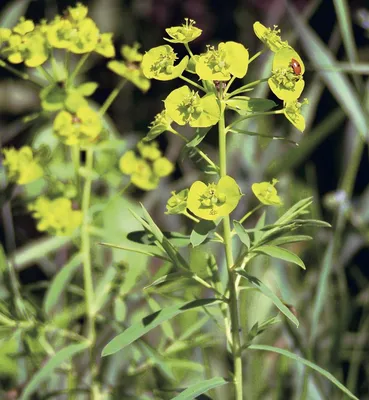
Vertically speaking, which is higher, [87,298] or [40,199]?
[40,199]

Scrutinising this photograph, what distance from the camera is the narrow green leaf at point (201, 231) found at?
2.53 ft

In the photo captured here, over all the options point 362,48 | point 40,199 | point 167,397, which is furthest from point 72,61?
point 167,397

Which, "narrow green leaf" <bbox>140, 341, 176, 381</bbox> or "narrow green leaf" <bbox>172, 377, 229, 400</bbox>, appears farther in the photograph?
"narrow green leaf" <bbox>140, 341, 176, 381</bbox>

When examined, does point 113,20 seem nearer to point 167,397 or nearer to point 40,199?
point 40,199

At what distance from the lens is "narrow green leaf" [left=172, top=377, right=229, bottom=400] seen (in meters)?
0.78

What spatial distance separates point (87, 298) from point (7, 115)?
1.66 meters

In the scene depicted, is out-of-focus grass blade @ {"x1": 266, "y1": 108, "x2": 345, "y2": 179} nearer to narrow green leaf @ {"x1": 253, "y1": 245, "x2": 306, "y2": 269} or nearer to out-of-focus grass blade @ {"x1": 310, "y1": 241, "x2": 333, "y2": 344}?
out-of-focus grass blade @ {"x1": 310, "y1": 241, "x2": 333, "y2": 344}

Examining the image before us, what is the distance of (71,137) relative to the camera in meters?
1.02

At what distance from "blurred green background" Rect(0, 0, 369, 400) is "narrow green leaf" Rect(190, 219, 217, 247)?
0.28 ft

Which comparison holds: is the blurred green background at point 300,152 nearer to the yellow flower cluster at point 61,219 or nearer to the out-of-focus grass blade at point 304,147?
the out-of-focus grass blade at point 304,147

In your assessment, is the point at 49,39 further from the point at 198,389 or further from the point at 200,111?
the point at 198,389

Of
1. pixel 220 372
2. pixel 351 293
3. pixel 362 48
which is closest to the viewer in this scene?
pixel 220 372

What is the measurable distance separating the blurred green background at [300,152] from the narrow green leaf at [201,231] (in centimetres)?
9

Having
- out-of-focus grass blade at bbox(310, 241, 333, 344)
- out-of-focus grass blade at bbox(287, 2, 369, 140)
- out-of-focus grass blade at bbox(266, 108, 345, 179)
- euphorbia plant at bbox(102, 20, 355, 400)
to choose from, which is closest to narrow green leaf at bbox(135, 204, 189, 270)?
euphorbia plant at bbox(102, 20, 355, 400)
